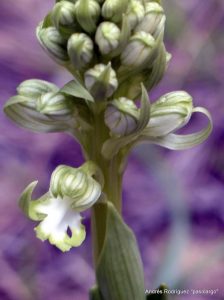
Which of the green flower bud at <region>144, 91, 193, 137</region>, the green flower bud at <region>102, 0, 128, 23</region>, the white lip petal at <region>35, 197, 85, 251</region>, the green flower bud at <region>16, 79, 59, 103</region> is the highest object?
the green flower bud at <region>102, 0, 128, 23</region>

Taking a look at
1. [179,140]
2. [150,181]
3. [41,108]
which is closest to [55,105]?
[41,108]

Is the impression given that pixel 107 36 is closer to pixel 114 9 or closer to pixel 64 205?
pixel 114 9

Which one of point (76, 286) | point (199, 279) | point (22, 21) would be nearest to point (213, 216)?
point (199, 279)

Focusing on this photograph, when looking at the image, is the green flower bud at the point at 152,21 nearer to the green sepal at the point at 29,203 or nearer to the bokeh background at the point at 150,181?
the green sepal at the point at 29,203

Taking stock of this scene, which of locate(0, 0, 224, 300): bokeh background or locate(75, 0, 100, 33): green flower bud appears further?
locate(0, 0, 224, 300): bokeh background

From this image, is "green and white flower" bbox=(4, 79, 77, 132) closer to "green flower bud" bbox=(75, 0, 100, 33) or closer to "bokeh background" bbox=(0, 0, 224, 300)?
"green flower bud" bbox=(75, 0, 100, 33)

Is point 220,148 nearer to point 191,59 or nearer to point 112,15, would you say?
point 191,59

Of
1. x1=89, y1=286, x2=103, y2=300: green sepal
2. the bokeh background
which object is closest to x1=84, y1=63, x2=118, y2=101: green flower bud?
x1=89, y1=286, x2=103, y2=300: green sepal
